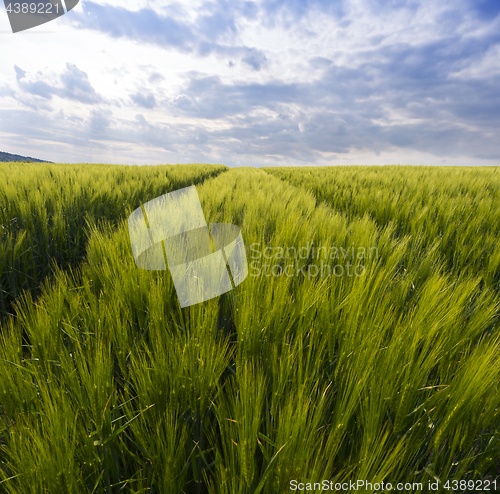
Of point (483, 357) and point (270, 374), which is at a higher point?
point (483, 357)

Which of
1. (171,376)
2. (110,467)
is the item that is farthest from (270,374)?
(110,467)

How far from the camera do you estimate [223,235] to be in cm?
173

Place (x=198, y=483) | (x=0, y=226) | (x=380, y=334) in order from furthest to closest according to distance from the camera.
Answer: (x=0, y=226)
(x=380, y=334)
(x=198, y=483)

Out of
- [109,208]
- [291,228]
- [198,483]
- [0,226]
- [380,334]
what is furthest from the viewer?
[109,208]

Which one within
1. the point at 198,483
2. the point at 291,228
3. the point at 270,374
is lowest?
the point at 198,483

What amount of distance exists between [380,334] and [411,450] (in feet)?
0.90

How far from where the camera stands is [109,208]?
142 inches

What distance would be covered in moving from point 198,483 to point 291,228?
1320 mm

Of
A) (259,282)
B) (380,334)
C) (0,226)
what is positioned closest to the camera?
(380,334)

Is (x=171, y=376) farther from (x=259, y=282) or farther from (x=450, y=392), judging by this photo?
(x=450, y=392)

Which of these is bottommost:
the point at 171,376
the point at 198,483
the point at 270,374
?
the point at 198,483

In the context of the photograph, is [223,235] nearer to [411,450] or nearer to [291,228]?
[291,228]

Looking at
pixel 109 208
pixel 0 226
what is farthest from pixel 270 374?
pixel 109 208

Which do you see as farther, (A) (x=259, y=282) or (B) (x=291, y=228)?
(B) (x=291, y=228)
